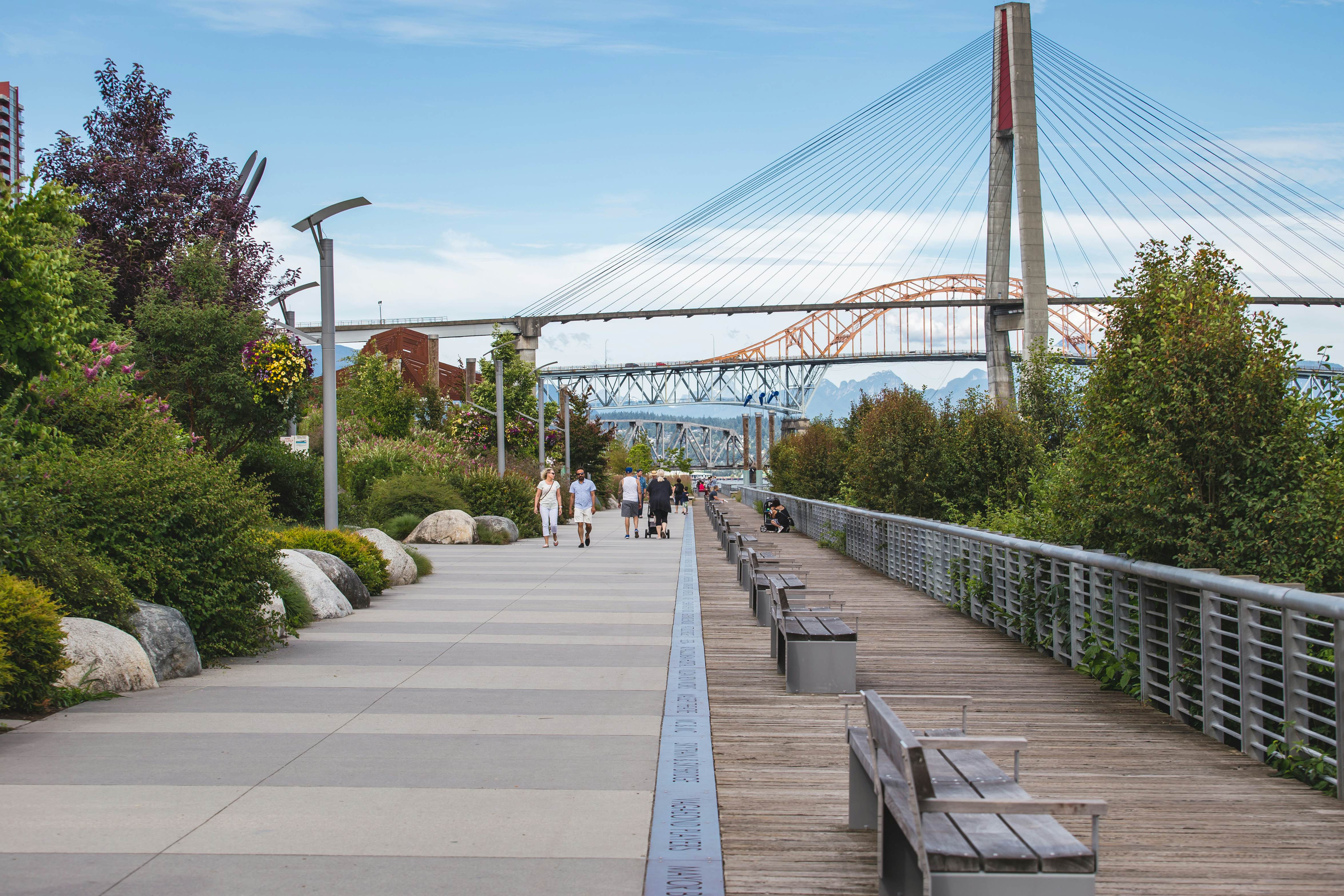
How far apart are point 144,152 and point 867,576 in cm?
1618

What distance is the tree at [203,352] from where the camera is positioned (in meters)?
21.7

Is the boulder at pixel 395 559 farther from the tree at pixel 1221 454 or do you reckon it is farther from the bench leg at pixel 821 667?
the tree at pixel 1221 454

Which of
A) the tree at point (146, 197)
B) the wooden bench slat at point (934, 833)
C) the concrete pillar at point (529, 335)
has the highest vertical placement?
the concrete pillar at point (529, 335)

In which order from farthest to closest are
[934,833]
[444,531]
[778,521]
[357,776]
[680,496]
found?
[680,496]
[778,521]
[444,531]
[357,776]
[934,833]

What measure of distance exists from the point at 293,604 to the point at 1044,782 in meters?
8.23

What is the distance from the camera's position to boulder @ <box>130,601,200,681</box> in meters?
9.12

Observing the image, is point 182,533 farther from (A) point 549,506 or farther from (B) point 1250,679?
(A) point 549,506

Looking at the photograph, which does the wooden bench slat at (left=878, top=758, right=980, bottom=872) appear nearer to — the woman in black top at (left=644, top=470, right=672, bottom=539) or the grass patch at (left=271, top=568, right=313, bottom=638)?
the grass patch at (left=271, top=568, right=313, bottom=638)

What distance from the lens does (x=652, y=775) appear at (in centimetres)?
634

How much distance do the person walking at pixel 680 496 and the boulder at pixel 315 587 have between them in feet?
150

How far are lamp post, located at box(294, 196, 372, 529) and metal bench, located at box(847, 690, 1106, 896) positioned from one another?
38.5 feet

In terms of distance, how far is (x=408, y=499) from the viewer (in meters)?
28.1

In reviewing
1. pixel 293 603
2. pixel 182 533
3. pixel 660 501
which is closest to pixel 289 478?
pixel 660 501

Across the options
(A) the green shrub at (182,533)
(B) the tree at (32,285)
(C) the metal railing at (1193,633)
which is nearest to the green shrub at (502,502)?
(B) the tree at (32,285)
